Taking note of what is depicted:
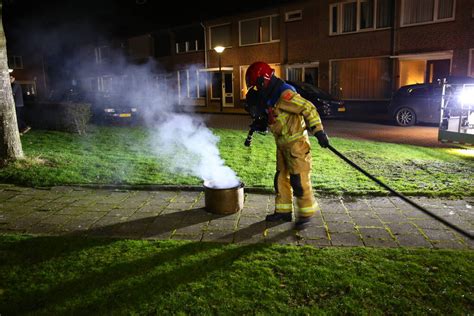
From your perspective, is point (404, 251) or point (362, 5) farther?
point (362, 5)

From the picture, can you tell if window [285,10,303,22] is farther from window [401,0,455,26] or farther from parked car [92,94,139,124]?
parked car [92,94,139,124]

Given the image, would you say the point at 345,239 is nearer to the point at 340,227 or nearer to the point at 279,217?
the point at 340,227

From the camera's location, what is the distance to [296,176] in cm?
459

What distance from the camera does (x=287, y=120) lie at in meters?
4.50

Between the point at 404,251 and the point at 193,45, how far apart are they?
89.2 ft

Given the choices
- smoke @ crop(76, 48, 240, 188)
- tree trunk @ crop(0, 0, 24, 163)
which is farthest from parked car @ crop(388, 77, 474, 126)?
tree trunk @ crop(0, 0, 24, 163)

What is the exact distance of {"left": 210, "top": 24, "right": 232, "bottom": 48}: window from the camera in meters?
26.3

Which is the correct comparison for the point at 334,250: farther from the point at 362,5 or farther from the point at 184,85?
the point at 184,85

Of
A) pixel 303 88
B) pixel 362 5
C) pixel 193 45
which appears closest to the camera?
pixel 303 88

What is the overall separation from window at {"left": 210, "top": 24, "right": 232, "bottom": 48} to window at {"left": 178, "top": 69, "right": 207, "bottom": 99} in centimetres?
270

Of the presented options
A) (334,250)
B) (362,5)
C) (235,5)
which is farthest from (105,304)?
(235,5)

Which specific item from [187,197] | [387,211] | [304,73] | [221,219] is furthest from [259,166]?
[304,73]

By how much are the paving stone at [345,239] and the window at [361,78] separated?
16.3m

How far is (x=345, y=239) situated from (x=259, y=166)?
362 cm
